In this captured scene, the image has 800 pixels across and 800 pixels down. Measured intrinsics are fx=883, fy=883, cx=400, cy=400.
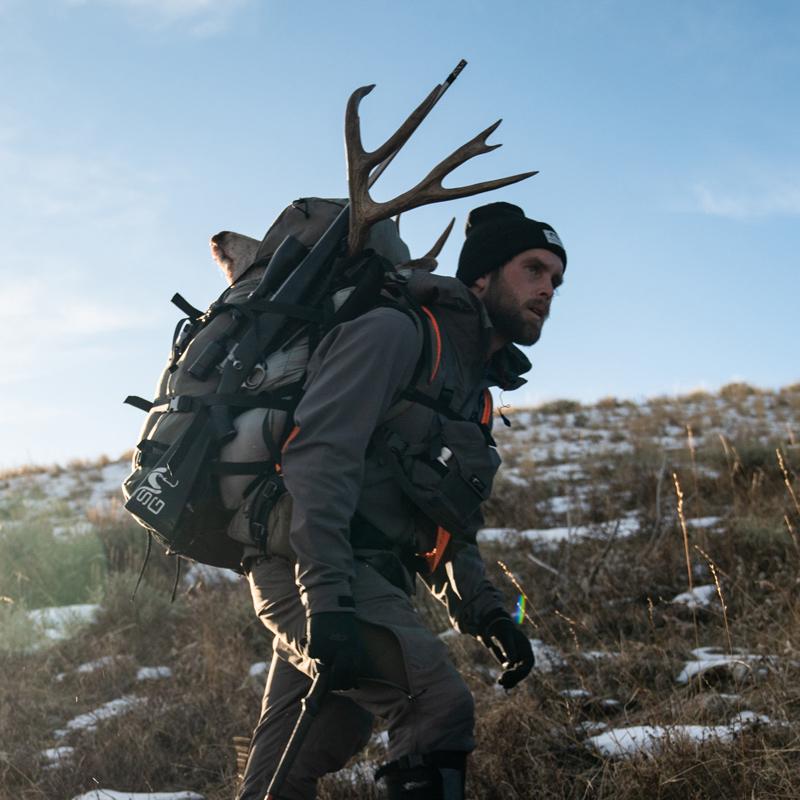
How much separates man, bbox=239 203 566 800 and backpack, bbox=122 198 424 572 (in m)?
0.11

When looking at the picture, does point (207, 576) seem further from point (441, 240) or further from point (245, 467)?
point (245, 467)

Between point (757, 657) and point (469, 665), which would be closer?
point (757, 657)

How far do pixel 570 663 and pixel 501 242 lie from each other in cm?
218

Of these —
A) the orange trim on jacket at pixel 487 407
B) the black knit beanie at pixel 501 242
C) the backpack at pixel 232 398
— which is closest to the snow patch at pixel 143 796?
the backpack at pixel 232 398

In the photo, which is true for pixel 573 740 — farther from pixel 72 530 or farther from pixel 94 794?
pixel 72 530

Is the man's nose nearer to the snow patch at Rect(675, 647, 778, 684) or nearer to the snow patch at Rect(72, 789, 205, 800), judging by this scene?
the snow patch at Rect(675, 647, 778, 684)

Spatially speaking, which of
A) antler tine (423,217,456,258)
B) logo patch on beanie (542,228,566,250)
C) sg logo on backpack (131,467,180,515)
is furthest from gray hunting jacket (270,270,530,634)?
antler tine (423,217,456,258)

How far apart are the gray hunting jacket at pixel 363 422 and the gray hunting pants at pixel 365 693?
0.14m

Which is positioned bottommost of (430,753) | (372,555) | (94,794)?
(94,794)

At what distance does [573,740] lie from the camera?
11.2 ft

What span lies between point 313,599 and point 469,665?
262 centimetres

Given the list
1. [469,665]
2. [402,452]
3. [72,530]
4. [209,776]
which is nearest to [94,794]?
[209,776]

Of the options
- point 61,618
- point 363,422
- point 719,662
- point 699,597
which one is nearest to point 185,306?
point 363,422

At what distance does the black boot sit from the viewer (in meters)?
2.17
